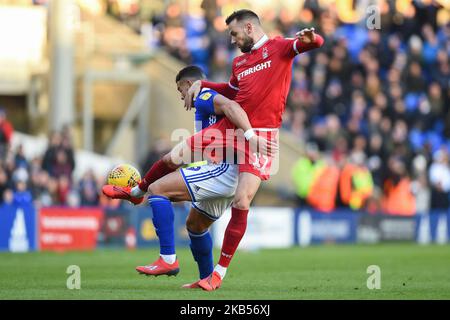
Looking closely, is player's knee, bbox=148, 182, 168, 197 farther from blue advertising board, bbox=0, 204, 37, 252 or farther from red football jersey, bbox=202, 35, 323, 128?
blue advertising board, bbox=0, 204, 37, 252

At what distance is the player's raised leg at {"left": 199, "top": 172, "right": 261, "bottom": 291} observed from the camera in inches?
390

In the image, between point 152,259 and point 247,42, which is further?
point 152,259

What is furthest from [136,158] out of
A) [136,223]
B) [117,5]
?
[136,223]

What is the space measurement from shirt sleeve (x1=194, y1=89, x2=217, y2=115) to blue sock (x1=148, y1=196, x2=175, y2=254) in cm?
97

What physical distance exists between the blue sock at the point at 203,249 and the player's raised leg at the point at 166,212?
13.0 inches

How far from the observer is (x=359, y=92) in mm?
27266


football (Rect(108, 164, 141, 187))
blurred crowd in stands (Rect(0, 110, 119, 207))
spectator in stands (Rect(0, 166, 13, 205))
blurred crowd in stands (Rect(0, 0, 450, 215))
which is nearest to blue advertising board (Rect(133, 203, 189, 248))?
blurred crowd in stands (Rect(0, 110, 119, 207))

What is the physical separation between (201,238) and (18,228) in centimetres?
984

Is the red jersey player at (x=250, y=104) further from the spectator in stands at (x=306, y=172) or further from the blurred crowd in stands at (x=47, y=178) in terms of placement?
the spectator in stands at (x=306, y=172)

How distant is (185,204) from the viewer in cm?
2273

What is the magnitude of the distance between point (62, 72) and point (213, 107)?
14197 mm

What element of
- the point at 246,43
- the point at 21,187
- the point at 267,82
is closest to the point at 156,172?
the point at 267,82
